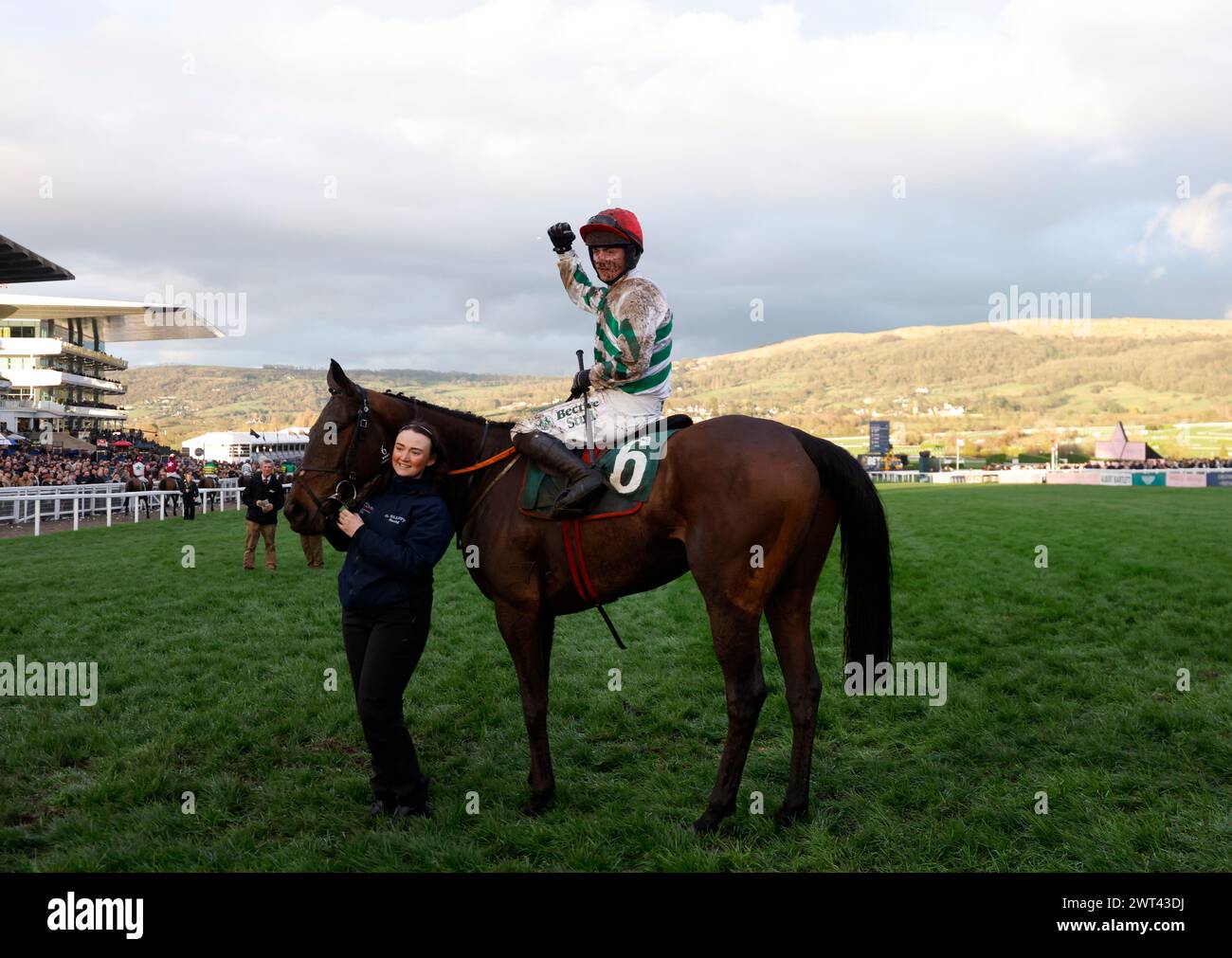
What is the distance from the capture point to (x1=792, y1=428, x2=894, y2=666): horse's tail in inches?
159

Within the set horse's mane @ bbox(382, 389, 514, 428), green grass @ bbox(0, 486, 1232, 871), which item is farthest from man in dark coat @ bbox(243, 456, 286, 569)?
horse's mane @ bbox(382, 389, 514, 428)

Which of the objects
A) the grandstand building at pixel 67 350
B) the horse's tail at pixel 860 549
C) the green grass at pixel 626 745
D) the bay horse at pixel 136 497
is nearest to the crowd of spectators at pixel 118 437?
the grandstand building at pixel 67 350

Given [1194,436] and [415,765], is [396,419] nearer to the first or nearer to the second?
[415,765]

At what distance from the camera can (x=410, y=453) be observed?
3.88 meters

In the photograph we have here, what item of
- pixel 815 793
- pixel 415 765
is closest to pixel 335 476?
pixel 415 765

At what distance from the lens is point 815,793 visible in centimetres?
416

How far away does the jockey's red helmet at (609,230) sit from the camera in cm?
399

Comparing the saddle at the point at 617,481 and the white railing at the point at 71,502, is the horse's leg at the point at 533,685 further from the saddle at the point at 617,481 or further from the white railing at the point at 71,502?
the white railing at the point at 71,502

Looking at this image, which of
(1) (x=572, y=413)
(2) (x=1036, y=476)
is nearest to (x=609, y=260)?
(1) (x=572, y=413)

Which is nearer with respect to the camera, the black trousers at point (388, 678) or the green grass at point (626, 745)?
the green grass at point (626, 745)

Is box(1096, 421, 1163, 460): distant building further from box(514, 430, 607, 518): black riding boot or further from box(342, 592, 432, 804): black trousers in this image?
box(342, 592, 432, 804): black trousers

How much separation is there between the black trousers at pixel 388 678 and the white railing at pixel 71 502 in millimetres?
12253

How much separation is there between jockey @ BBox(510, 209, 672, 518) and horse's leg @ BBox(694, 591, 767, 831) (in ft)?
2.86
